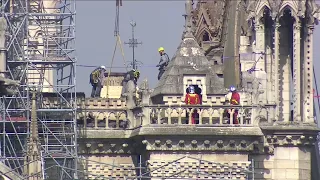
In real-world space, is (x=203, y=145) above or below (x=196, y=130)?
below

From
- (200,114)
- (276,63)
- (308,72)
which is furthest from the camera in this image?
(276,63)

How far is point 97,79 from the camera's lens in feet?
234

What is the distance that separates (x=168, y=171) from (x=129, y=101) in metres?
2.97

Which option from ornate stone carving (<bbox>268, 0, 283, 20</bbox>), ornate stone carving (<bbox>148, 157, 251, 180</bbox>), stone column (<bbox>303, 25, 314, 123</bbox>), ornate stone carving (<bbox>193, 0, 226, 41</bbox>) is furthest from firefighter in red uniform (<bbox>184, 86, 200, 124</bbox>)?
ornate stone carving (<bbox>193, 0, 226, 41</bbox>)

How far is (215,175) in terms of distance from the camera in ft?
210

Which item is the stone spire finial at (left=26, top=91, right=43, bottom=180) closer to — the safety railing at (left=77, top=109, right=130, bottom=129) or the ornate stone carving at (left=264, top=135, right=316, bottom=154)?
the safety railing at (left=77, top=109, right=130, bottom=129)

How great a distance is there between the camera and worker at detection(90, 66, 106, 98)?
7119cm

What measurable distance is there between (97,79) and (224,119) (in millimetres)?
8145

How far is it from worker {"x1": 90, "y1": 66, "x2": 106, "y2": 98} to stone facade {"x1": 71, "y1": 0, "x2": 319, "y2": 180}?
11.9 feet

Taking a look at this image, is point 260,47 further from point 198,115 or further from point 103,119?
point 103,119

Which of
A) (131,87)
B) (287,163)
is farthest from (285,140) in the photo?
(131,87)

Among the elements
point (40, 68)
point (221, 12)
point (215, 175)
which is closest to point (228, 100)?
point (215, 175)

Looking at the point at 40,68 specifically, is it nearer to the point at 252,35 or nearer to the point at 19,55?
the point at 19,55

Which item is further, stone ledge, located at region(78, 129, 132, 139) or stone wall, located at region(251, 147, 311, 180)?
stone wall, located at region(251, 147, 311, 180)
